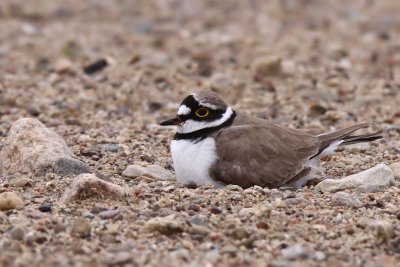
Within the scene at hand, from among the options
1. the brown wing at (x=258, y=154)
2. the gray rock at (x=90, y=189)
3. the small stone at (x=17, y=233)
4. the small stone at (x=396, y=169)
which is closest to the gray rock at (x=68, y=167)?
the gray rock at (x=90, y=189)

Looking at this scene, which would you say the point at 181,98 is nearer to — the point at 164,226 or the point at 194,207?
the point at 194,207

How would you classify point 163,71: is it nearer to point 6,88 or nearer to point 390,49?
point 6,88

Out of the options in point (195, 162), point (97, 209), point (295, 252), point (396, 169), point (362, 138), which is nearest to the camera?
point (295, 252)

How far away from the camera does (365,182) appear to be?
22.9 ft

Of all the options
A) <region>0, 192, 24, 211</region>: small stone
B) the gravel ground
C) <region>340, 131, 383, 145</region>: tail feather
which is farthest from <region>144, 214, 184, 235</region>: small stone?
<region>340, 131, 383, 145</region>: tail feather

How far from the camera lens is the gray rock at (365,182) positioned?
6.92 m

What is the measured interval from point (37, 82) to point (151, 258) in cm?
671

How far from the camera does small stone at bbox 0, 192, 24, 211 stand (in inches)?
244

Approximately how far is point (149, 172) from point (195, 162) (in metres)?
0.50

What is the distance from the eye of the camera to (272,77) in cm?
1191

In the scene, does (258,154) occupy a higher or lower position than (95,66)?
lower

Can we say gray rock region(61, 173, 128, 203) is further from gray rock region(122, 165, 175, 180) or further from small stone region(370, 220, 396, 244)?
small stone region(370, 220, 396, 244)

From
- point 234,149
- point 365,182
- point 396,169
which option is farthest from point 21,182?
point 396,169

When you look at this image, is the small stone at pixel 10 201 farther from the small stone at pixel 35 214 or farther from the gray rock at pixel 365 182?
the gray rock at pixel 365 182
